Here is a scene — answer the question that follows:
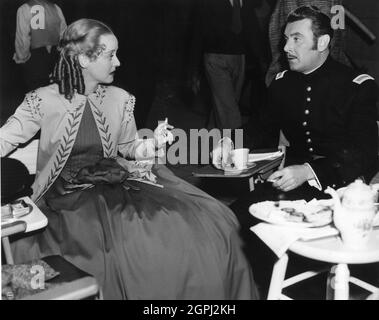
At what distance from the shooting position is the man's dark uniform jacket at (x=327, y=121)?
2.20 meters

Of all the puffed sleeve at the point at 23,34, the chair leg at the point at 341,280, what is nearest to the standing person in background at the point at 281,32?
the puffed sleeve at the point at 23,34

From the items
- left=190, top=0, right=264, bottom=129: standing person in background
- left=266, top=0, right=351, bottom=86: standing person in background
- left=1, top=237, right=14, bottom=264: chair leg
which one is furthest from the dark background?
left=1, top=237, right=14, bottom=264: chair leg

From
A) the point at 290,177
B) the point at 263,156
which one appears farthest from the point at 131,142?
the point at 290,177

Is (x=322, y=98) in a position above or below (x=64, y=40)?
below

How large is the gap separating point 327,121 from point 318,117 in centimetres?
5

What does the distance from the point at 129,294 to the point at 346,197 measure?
866 millimetres

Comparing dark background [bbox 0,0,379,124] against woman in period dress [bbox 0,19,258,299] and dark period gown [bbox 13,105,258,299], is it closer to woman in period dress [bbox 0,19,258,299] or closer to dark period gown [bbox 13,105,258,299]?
woman in period dress [bbox 0,19,258,299]

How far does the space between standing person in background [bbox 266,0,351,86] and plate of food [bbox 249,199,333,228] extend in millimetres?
1462

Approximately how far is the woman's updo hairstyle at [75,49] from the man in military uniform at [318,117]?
0.70 metres

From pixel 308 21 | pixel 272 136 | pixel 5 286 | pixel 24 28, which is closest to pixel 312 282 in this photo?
pixel 272 136

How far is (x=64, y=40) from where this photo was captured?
214 cm

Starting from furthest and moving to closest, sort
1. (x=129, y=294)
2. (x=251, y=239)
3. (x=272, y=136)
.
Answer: (x=272, y=136) → (x=251, y=239) → (x=129, y=294)

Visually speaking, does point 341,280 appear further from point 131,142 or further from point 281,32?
point 281,32
